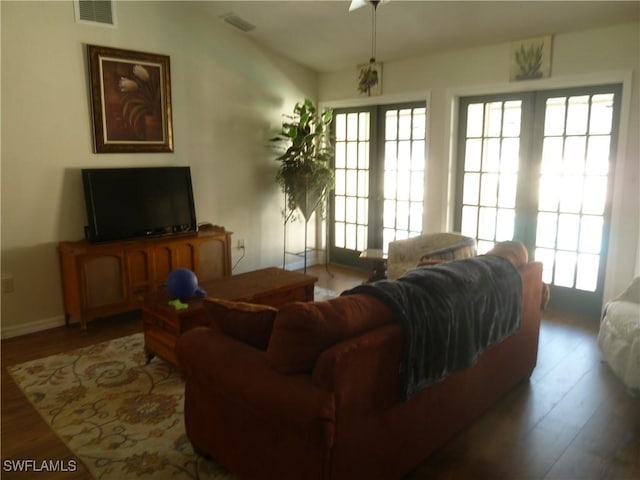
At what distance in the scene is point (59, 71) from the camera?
4.08 meters

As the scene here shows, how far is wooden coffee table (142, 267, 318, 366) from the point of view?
318 cm

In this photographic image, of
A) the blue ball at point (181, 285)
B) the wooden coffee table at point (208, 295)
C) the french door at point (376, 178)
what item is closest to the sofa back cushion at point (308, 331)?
the wooden coffee table at point (208, 295)

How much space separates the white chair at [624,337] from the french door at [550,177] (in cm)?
108

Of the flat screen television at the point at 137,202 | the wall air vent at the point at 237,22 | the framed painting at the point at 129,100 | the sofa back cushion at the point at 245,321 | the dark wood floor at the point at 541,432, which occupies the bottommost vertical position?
the dark wood floor at the point at 541,432

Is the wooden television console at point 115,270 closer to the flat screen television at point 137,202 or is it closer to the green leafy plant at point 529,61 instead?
the flat screen television at point 137,202

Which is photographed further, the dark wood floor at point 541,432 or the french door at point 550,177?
the french door at point 550,177

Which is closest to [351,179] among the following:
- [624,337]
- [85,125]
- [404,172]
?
[404,172]

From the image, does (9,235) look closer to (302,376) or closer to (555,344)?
(302,376)

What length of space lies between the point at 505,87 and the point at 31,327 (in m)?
4.70

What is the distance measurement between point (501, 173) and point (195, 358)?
3738 mm

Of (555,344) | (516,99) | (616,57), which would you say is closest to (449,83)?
(516,99)

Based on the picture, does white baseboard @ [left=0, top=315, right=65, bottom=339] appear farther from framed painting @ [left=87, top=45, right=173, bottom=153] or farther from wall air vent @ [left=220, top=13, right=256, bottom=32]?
→ wall air vent @ [left=220, top=13, right=256, bottom=32]

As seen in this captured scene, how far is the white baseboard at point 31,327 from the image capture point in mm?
4023

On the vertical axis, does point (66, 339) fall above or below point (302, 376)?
below
